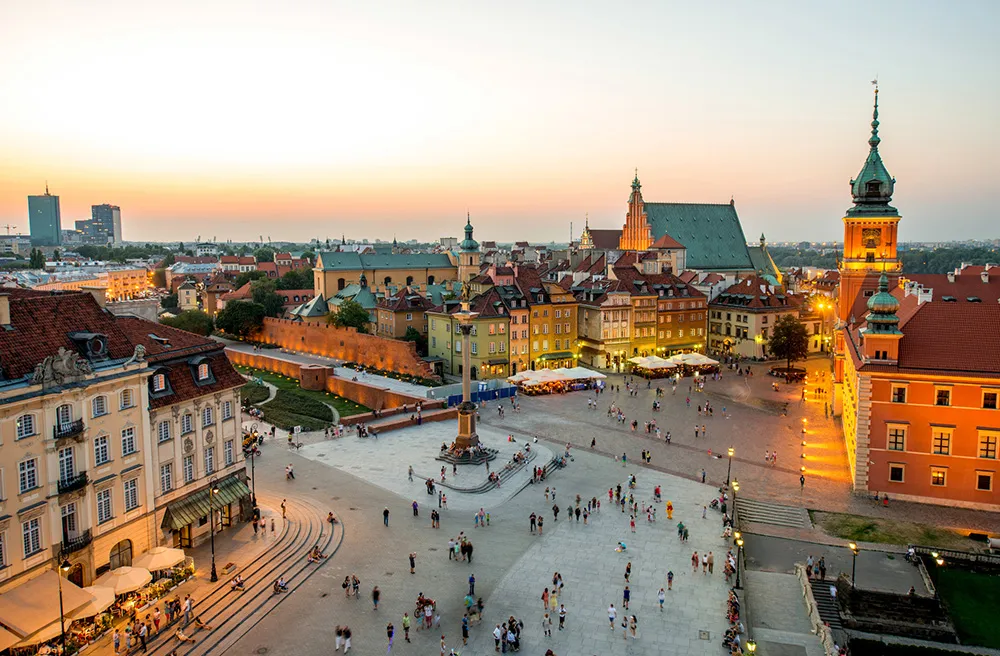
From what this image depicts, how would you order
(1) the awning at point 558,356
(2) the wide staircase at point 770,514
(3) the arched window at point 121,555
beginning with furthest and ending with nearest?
1. (1) the awning at point 558,356
2. (2) the wide staircase at point 770,514
3. (3) the arched window at point 121,555

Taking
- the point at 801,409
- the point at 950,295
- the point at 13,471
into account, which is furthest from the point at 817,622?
the point at 950,295

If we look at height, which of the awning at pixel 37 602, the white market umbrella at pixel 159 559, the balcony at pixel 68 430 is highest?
the balcony at pixel 68 430

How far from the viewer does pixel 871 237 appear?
6531 centimetres

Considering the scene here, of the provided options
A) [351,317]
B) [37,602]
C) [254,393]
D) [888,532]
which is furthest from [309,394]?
[888,532]

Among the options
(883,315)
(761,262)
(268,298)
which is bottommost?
(268,298)

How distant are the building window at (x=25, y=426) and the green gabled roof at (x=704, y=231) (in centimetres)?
9363

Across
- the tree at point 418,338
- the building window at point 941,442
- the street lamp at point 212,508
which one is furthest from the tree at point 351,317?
the building window at point 941,442

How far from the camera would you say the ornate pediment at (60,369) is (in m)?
23.9

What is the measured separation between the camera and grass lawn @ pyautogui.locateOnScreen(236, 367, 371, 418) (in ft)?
203

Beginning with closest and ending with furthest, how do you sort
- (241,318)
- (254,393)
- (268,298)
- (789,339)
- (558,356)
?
(254,393) < (789,339) < (558,356) < (241,318) < (268,298)

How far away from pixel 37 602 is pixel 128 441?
260 inches

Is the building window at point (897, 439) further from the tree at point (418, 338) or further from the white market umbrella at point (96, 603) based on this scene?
the tree at point (418, 338)

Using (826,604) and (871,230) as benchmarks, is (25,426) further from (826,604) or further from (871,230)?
(871,230)

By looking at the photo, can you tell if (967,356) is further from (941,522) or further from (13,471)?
(13,471)
